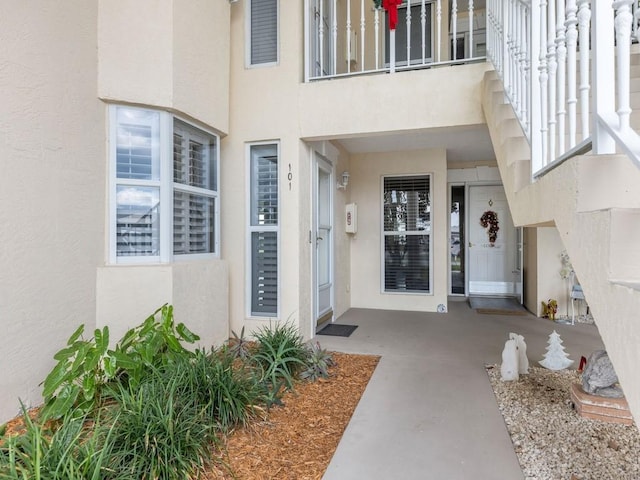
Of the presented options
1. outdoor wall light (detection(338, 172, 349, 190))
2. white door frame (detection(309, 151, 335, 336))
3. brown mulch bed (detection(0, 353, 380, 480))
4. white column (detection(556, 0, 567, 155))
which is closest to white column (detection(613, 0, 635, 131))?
white column (detection(556, 0, 567, 155))

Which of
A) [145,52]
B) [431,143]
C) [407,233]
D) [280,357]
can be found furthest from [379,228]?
[145,52]

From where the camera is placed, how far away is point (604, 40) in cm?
129

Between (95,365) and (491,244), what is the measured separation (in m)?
7.14

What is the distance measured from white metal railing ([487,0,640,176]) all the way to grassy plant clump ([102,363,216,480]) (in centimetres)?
228

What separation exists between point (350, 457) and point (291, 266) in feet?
7.89

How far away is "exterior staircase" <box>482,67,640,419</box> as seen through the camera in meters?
1.08

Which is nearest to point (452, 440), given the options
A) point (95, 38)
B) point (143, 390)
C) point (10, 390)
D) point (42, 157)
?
point (143, 390)

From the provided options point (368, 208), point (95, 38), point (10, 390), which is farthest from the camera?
point (368, 208)

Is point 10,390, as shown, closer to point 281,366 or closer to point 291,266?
point 281,366

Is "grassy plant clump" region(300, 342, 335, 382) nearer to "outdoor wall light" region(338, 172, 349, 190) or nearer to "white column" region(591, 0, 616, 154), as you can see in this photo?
"white column" region(591, 0, 616, 154)

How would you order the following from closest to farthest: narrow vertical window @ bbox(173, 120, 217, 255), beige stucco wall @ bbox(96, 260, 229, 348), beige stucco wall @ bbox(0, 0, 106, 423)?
beige stucco wall @ bbox(0, 0, 106, 423) → beige stucco wall @ bbox(96, 260, 229, 348) → narrow vertical window @ bbox(173, 120, 217, 255)

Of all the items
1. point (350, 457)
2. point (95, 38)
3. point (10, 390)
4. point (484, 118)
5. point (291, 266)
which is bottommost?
point (350, 457)

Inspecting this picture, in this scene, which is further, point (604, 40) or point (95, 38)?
point (95, 38)

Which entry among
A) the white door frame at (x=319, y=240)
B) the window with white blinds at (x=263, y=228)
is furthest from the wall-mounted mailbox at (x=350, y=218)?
the window with white blinds at (x=263, y=228)
